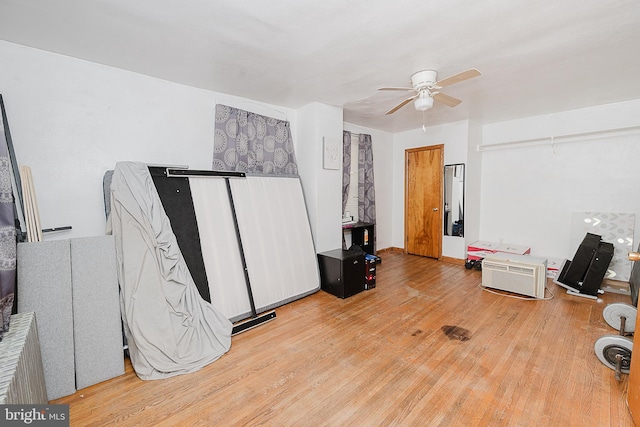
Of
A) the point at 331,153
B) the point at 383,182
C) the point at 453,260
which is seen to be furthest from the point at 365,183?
the point at 453,260

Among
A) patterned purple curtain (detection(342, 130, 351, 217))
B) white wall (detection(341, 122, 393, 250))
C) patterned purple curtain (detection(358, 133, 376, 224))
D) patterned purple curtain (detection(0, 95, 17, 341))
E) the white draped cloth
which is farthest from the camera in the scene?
white wall (detection(341, 122, 393, 250))

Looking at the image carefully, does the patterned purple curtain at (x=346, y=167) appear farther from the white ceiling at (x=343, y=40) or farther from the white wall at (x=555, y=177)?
the white wall at (x=555, y=177)

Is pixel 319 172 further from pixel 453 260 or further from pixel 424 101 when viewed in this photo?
pixel 453 260

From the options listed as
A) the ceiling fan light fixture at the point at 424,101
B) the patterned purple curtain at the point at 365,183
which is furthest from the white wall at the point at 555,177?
the ceiling fan light fixture at the point at 424,101

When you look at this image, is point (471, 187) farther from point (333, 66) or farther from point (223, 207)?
point (223, 207)

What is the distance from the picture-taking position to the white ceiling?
1.76 metres

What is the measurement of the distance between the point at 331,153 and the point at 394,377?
276cm

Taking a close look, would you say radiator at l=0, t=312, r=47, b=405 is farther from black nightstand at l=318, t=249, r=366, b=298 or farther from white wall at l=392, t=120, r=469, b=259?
white wall at l=392, t=120, r=469, b=259

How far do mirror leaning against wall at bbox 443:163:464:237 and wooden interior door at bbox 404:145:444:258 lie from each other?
11 cm

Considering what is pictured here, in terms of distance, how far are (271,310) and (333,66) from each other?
8.57 ft

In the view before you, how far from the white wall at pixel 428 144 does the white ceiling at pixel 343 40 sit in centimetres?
153

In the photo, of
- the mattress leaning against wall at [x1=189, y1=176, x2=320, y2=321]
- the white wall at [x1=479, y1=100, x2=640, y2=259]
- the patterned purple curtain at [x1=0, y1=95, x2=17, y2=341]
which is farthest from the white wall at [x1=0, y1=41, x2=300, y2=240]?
the white wall at [x1=479, y1=100, x2=640, y2=259]

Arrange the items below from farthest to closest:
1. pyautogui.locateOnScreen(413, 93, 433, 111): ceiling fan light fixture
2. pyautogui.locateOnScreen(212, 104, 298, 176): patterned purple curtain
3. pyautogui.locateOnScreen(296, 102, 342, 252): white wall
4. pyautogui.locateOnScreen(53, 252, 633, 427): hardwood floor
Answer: pyautogui.locateOnScreen(296, 102, 342, 252): white wall → pyautogui.locateOnScreen(212, 104, 298, 176): patterned purple curtain → pyautogui.locateOnScreen(413, 93, 433, 111): ceiling fan light fixture → pyautogui.locateOnScreen(53, 252, 633, 427): hardwood floor

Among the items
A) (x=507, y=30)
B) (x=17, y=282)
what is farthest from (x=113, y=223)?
(x=507, y=30)
